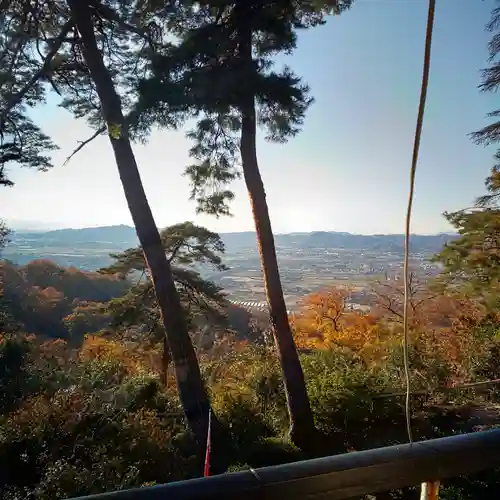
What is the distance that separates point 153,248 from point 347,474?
5.01 m

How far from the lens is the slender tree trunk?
209 inches

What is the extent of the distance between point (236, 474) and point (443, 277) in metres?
9.76

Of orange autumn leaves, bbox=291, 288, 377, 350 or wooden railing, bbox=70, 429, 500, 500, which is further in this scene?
orange autumn leaves, bbox=291, 288, 377, 350

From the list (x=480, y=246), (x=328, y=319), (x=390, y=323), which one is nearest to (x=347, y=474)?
(x=480, y=246)

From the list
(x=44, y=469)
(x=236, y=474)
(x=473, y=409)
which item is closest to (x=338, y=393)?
(x=473, y=409)

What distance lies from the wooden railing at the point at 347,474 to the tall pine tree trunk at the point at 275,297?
15.8 feet

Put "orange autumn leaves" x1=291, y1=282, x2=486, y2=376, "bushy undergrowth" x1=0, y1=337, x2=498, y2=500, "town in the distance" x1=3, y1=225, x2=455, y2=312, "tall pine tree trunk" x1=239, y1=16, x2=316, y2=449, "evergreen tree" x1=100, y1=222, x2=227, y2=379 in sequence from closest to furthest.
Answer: "bushy undergrowth" x1=0, y1=337, x2=498, y2=500
"tall pine tree trunk" x1=239, y1=16, x2=316, y2=449
"orange autumn leaves" x1=291, y1=282, x2=486, y2=376
"evergreen tree" x1=100, y1=222, x2=227, y2=379
"town in the distance" x1=3, y1=225, x2=455, y2=312

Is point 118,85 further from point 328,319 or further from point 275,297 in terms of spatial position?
point 328,319

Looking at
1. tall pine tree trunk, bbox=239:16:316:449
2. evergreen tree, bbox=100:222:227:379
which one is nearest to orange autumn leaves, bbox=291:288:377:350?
evergreen tree, bbox=100:222:227:379

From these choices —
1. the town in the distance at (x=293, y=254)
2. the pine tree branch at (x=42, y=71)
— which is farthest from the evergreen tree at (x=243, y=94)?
the town in the distance at (x=293, y=254)

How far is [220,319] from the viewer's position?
10.8m

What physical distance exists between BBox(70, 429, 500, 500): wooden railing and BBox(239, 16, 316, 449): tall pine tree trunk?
4803 mm

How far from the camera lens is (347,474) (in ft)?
2.65

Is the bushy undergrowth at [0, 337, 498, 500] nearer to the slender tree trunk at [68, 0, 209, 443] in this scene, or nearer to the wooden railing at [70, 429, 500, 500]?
the slender tree trunk at [68, 0, 209, 443]
